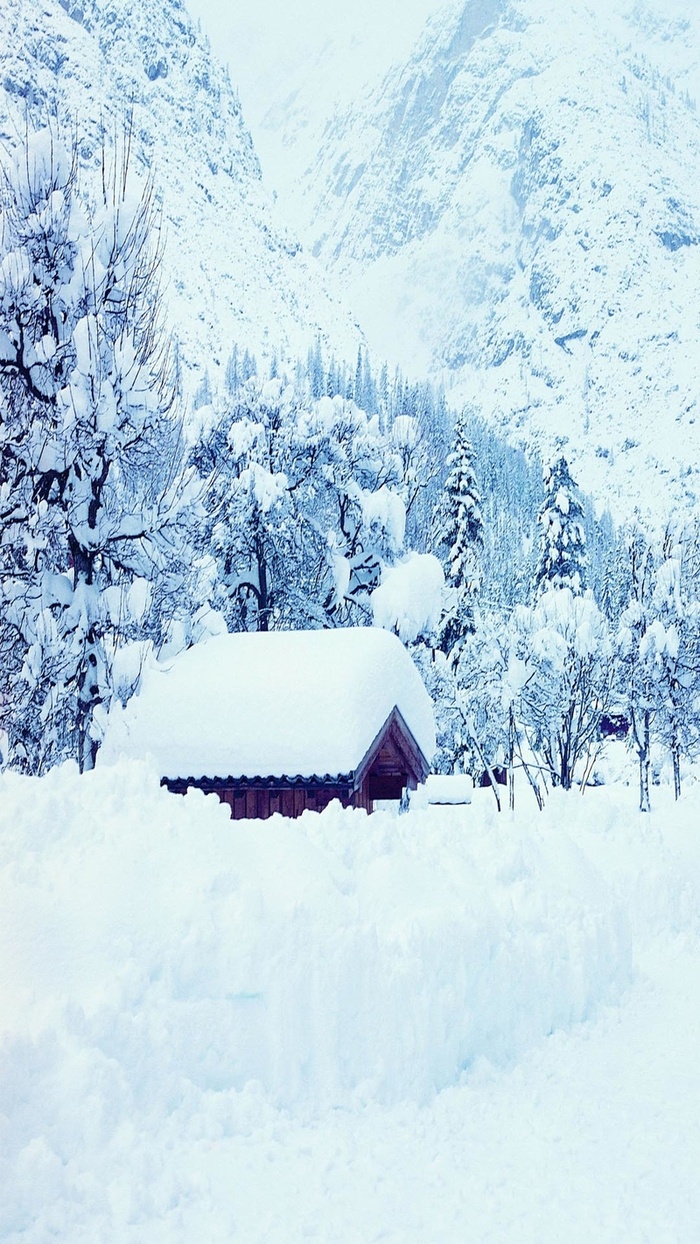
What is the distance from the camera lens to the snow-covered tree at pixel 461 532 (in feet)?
110

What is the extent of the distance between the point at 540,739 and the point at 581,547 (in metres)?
15.5

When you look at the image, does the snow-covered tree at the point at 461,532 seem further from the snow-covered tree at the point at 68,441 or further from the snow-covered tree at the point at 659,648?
the snow-covered tree at the point at 68,441

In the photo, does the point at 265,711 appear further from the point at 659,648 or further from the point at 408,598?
the point at 659,648

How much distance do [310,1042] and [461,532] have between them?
2961cm

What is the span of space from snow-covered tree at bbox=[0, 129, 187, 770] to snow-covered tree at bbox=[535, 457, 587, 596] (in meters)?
27.3

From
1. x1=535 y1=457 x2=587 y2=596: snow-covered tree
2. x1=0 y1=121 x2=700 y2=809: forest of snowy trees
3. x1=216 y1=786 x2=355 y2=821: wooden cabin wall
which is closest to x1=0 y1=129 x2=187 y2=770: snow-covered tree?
x1=0 y1=121 x2=700 y2=809: forest of snowy trees

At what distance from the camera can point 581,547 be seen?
41281 millimetres

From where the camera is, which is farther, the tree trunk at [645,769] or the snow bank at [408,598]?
the tree trunk at [645,769]

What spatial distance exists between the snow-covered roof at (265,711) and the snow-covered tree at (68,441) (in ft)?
2.60

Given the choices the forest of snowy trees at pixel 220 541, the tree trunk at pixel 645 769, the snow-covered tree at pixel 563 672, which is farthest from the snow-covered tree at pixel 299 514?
the tree trunk at pixel 645 769

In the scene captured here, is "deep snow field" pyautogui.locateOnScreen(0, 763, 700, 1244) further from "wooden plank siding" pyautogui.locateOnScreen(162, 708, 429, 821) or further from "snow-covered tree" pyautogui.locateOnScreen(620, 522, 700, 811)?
"snow-covered tree" pyautogui.locateOnScreen(620, 522, 700, 811)

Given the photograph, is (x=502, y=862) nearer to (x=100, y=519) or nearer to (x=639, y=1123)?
(x=639, y=1123)

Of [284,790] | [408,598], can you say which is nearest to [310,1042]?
[284,790]

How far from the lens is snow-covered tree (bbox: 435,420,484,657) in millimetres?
33531
